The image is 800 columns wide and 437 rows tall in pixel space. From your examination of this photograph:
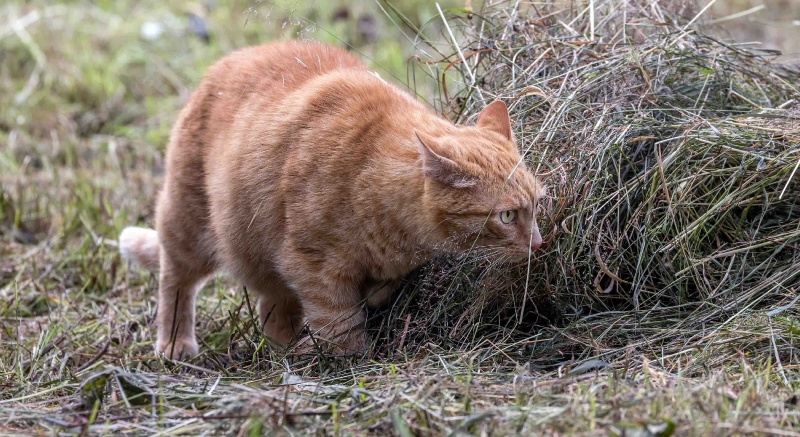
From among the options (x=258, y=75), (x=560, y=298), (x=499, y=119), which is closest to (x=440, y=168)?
(x=499, y=119)

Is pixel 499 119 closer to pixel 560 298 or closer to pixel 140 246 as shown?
pixel 560 298

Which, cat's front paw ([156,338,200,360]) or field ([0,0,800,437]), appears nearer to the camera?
field ([0,0,800,437])

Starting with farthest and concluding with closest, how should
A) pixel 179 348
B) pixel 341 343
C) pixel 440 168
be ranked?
pixel 179 348, pixel 341 343, pixel 440 168

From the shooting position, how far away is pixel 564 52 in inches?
139

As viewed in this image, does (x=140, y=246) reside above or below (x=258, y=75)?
below

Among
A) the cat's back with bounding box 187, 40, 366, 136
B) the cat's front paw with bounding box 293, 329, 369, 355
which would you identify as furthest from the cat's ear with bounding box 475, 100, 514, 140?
the cat's front paw with bounding box 293, 329, 369, 355

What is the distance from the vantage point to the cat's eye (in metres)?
2.89

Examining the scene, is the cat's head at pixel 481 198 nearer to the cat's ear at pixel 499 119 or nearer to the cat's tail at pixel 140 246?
the cat's ear at pixel 499 119

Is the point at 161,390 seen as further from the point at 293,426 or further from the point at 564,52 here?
the point at 564,52

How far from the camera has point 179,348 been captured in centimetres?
369

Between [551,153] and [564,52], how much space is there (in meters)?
0.56

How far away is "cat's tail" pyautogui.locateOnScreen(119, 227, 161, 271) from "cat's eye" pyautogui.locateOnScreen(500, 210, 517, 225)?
6.11ft

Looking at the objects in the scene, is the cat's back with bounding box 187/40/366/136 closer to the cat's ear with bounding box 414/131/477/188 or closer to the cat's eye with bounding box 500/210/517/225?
the cat's ear with bounding box 414/131/477/188

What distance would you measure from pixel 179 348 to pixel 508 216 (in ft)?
5.36
